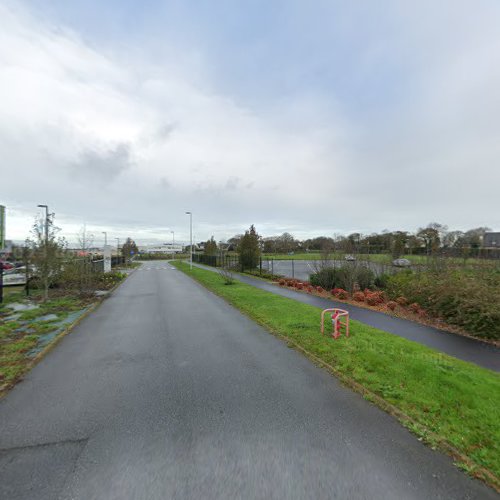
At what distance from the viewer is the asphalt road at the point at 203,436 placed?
2312 mm

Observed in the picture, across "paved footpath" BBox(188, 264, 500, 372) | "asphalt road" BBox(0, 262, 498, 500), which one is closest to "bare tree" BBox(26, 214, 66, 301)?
"asphalt road" BBox(0, 262, 498, 500)

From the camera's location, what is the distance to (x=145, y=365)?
4.86 m

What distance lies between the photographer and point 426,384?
3.93m

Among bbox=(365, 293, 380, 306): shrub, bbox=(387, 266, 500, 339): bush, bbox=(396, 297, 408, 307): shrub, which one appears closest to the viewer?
bbox=(387, 266, 500, 339): bush

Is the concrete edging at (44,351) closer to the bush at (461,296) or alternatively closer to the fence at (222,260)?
the bush at (461,296)

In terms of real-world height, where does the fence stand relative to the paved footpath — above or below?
above

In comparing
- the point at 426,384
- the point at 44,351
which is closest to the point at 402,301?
the point at 426,384

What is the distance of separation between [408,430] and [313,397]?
1.16 meters

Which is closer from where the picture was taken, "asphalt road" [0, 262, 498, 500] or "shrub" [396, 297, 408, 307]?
"asphalt road" [0, 262, 498, 500]

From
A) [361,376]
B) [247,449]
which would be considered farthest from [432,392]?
[247,449]

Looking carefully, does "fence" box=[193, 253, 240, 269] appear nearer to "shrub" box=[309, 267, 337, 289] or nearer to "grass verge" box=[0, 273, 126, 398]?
"shrub" box=[309, 267, 337, 289]

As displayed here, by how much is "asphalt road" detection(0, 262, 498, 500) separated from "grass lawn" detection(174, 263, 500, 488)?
28cm

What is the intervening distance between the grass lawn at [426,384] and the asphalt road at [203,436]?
10.9 inches

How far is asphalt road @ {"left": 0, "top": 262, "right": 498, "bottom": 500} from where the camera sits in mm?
2312
